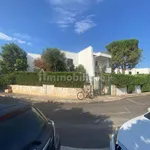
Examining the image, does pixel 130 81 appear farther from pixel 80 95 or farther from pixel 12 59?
pixel 12 59

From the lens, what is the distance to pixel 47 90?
16.7 metres

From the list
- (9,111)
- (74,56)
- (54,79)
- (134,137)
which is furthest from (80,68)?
(9,111)

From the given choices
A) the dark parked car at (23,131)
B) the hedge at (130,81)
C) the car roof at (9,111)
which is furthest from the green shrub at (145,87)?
the car roof at (9,111)

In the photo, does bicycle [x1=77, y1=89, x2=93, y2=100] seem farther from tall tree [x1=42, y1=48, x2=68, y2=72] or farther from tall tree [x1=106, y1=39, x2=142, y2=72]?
tall tree [x1=106, y1=39, x2=142, y2=72]

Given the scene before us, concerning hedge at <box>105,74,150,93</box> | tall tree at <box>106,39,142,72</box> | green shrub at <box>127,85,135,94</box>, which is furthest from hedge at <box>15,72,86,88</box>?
tall tree at <box>106,39,142,72</box>

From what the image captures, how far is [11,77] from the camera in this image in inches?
743

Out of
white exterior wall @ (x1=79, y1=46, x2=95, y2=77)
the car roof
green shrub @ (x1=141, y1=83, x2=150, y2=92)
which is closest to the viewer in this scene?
the car roof

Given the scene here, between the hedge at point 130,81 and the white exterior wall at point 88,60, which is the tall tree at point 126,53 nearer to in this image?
the white exterior wall at point 88,60

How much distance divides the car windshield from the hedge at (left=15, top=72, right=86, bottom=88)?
13.0 m

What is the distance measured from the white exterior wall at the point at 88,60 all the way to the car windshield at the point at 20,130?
21569mm

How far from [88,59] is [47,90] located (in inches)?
416

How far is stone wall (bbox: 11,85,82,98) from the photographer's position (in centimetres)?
1585

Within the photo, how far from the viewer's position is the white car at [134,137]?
256 cm

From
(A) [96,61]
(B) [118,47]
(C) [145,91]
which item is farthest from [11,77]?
(B) [118,47]
